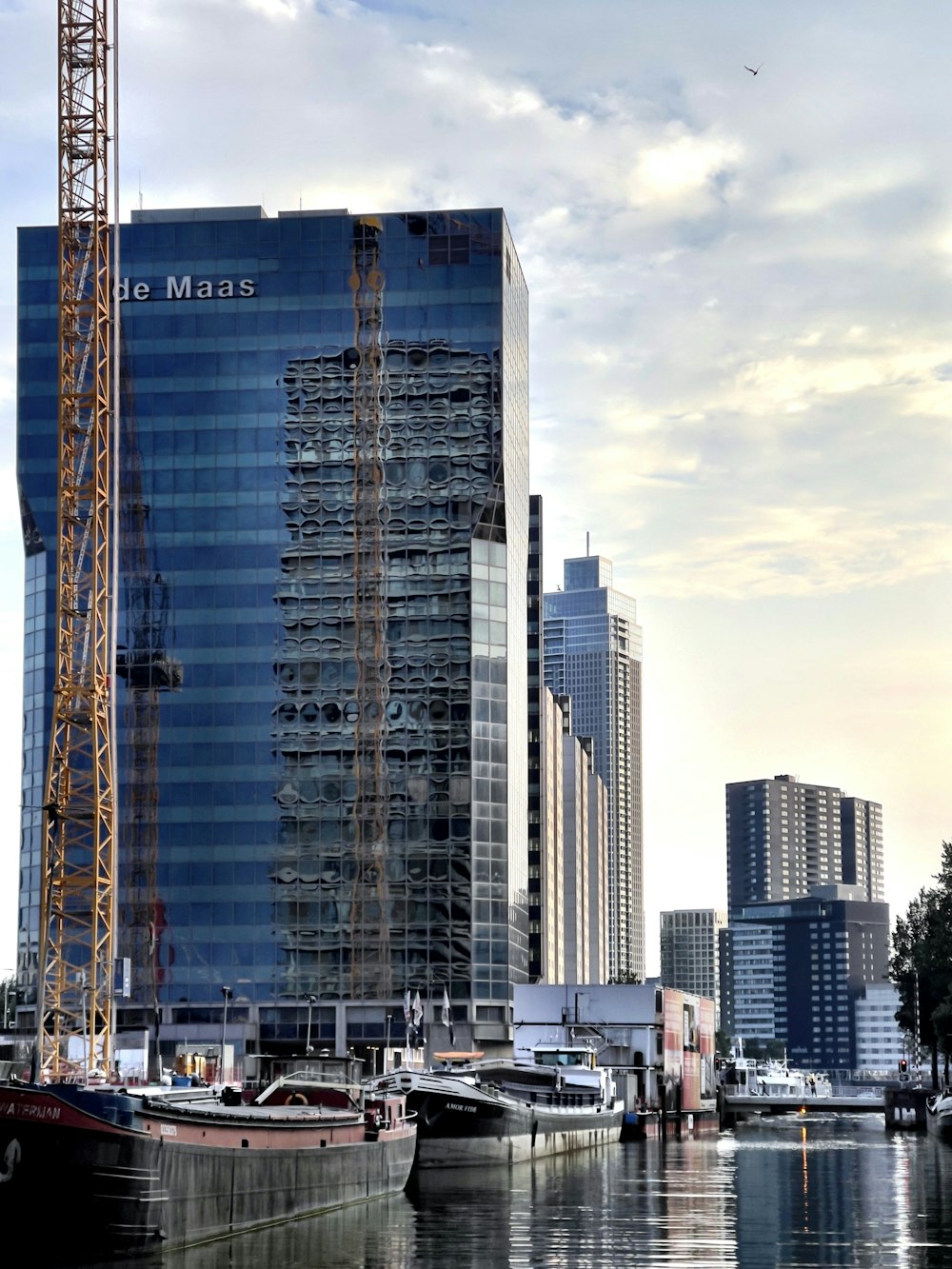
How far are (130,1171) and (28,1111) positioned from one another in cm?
417

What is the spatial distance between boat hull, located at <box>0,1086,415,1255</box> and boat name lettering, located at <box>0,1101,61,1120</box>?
29 mm

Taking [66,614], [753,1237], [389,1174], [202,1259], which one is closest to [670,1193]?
[389,1174]

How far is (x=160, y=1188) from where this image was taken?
61938 mm

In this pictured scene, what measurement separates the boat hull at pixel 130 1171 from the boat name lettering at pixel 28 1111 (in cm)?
3

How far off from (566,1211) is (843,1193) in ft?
60.4

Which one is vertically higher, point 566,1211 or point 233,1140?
point 233,1140

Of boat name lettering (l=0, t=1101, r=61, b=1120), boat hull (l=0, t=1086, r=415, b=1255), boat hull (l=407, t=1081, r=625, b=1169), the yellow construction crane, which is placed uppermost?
the yellow construction crane

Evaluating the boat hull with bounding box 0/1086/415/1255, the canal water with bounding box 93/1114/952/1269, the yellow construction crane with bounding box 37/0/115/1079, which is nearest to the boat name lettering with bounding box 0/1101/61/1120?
the boat hull with bounding box 0/1086/415/1255

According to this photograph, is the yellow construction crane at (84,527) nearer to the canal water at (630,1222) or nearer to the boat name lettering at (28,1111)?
the canal water at (630,1222)

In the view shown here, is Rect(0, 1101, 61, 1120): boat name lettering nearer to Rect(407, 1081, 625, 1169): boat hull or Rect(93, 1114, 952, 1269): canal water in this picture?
Rect(93, 1114, 952, 1269): canal water

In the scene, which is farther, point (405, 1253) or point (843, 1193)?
point (843, 1193)

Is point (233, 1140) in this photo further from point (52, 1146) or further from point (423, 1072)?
point (423, 1072)

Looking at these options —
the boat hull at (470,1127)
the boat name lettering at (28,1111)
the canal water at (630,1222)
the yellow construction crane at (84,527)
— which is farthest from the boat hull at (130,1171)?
the yellow construction crane at (84,527)

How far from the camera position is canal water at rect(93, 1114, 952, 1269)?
6328 centimetres
